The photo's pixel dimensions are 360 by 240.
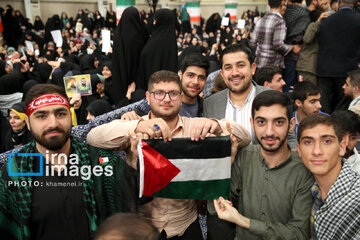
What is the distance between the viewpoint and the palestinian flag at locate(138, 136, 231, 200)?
2.13 metres

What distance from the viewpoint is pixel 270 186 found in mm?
2061

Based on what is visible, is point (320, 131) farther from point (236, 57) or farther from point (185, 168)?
point (236, 57)

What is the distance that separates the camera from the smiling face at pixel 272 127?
2070mm

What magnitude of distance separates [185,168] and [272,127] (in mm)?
634

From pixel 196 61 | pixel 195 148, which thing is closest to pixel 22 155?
pixel 195 148

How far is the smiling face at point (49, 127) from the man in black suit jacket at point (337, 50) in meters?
4.20

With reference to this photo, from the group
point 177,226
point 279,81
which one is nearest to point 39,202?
point 177,226

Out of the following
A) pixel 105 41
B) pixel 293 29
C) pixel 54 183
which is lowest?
pixel 54 183

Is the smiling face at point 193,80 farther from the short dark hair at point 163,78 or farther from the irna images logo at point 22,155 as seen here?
the irna images logo at point 22,155

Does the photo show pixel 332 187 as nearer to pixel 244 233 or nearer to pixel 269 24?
pixel 244 233

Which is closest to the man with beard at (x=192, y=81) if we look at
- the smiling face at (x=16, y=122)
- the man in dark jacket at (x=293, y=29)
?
the smiling face at (x=16, y=122)

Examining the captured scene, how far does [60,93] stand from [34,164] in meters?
0.49

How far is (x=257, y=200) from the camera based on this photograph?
6.82 feet

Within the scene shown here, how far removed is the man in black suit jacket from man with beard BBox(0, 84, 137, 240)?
399cm
